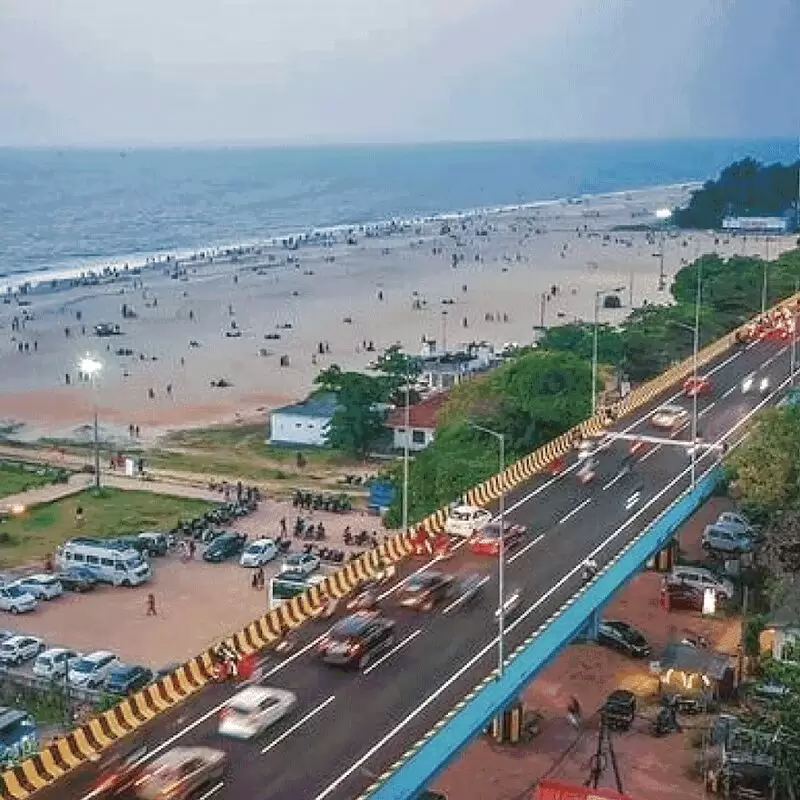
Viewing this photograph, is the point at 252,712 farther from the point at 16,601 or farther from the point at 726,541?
the point at 726,541

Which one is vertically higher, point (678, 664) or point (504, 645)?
point (504, 645)

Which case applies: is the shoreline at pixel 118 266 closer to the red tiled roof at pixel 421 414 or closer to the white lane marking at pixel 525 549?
the red tiled roof at pixel 421 414

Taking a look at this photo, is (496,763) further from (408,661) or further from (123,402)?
(123,402)

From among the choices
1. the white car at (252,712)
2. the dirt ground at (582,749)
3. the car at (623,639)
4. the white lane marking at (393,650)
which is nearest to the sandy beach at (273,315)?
the car at (623,639)

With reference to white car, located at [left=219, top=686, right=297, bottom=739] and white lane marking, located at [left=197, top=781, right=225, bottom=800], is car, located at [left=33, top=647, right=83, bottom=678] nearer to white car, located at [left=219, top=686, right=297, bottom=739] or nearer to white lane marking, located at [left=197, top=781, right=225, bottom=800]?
white car, located at [left=219, top=686, right=297, bottom=739]

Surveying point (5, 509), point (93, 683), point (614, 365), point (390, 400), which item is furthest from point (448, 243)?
point (93, 683)

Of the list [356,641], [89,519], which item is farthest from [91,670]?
[89,519]
